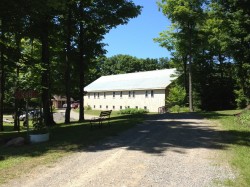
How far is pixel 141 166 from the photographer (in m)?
9.39

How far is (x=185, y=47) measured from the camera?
142ft

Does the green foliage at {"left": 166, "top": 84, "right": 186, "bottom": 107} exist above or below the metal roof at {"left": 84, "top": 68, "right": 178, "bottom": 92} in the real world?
below

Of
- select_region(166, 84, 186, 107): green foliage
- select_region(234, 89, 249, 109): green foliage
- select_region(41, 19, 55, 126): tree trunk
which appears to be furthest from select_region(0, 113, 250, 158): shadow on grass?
select_region(166, 84, 186, 107): green foliage

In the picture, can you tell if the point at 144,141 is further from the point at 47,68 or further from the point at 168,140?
the point at 47,68

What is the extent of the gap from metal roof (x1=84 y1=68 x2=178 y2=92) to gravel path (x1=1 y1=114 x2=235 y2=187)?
39.7 m

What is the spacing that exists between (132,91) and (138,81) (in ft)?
8.48

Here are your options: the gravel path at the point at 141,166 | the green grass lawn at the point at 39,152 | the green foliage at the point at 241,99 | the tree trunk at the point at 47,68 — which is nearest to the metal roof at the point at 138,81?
the green foliage at the point at 241,99

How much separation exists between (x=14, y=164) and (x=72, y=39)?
1887 centimetres

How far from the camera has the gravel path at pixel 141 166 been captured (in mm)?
8125

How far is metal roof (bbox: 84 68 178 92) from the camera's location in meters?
54.2

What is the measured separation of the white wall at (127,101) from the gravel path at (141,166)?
3959 cm

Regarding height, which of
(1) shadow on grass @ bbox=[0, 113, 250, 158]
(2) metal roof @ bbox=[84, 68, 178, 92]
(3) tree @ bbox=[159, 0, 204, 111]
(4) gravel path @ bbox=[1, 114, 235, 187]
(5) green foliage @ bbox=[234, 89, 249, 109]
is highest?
(3) tree @ bbox=[159, 0, 204, 111]

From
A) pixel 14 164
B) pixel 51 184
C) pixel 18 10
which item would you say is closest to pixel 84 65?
pixel 18 10

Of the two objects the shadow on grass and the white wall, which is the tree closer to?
the white wall
